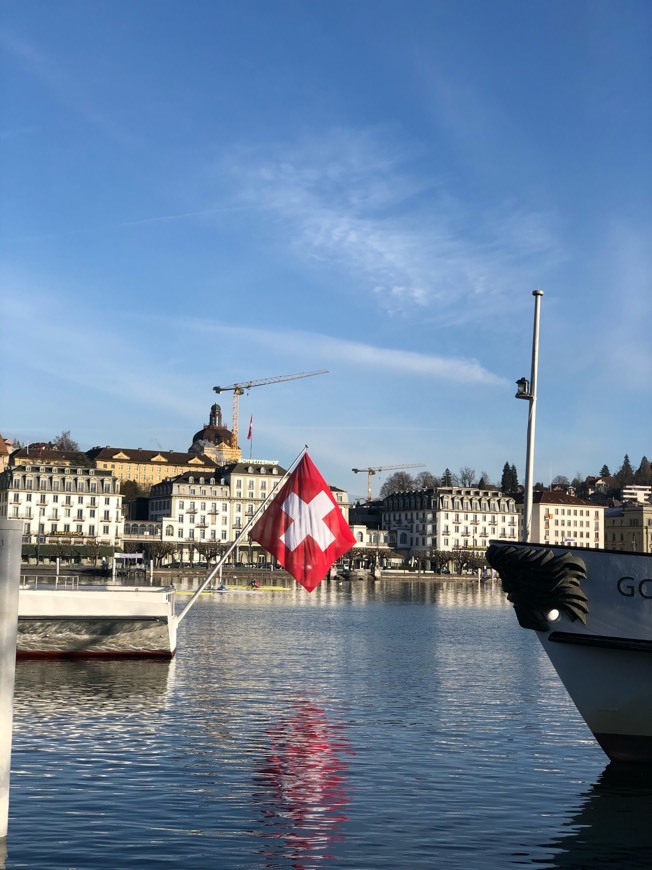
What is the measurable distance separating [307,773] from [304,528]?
10131mm

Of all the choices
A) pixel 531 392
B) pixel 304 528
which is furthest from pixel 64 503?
pixel 531 392

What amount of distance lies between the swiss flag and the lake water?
368cm

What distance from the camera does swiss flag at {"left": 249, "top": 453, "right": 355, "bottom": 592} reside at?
28562 millimetres

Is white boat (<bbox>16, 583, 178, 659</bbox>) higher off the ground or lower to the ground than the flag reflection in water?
higher

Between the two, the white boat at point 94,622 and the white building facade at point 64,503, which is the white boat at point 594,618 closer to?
the white boat at point 94,622

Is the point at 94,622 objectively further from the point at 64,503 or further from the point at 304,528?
the point at 64,503

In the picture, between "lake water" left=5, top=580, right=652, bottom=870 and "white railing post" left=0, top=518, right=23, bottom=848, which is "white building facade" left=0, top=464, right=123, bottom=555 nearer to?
"lake water" left=5, top=580, right=652, bottom=870

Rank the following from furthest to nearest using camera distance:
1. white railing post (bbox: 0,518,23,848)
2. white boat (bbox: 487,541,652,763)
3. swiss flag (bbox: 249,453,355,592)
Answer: swiss flag (bbox: 249,453,355,592) < white boat (bbox: 487,541,652,763) < white railing post (bbox: 0,518,23,848)

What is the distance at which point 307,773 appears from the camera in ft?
63.3

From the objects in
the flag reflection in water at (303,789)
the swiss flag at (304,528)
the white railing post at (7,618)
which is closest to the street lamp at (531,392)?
the flag reflection in water at (303,789)

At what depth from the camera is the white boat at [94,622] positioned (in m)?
33.4

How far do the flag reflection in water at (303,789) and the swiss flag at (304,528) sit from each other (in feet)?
14.3

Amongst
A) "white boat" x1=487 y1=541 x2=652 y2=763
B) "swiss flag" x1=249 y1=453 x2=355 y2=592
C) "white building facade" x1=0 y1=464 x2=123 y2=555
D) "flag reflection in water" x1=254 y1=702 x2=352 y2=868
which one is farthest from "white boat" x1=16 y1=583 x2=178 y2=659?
"white building facade" x1=0 y1=464 x2=123 y2=555

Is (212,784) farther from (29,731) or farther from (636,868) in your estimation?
(636,868)
